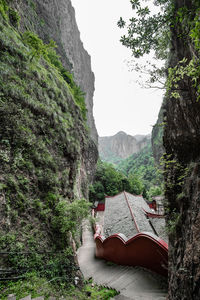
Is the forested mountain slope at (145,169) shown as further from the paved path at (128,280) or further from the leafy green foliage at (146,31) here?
the leafy green foliage at (146,31)

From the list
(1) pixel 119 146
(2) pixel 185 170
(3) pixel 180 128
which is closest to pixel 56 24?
(3) pixel 180 128

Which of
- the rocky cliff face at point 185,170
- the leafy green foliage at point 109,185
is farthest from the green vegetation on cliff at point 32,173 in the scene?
the leafy green foliage at point 109,185

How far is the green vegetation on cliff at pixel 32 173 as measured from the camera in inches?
191

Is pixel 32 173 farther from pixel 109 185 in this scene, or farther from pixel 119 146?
pixel 119 146

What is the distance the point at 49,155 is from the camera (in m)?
7.98

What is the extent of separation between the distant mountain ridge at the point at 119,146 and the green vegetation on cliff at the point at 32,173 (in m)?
77.8

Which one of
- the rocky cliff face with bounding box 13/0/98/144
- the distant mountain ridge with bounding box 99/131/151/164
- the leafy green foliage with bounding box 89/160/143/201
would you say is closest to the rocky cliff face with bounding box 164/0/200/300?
the rocky cliff face with bounding box 13/0/98/144

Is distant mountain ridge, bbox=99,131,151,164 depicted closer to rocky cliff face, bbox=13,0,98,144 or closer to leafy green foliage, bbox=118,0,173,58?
rocky cliff face, bbox=13,0,98,144

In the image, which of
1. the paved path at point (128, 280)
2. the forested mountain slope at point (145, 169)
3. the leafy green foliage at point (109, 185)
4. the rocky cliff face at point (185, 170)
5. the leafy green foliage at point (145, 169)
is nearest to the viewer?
the rocky cliff face at point (185, 170)

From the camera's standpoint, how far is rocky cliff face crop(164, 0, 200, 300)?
287 centimetres

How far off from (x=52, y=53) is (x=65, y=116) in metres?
9.02

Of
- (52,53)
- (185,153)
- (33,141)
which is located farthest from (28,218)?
(52,53)

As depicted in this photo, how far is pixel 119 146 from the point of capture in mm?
99812

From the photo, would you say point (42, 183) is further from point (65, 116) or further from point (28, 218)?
point (65, 116)
